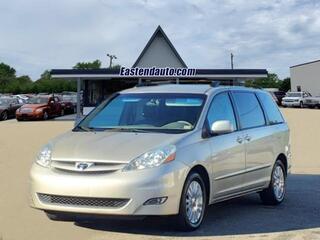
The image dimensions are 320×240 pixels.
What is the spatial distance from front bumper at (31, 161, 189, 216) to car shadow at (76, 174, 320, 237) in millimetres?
487

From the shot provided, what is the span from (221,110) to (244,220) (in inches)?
58.5

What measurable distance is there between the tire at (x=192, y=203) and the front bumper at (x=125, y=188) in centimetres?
15

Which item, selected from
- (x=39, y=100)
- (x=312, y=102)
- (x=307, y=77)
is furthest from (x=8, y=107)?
(x=307, y=77)

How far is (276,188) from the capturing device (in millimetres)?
9086

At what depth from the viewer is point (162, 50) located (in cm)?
4447

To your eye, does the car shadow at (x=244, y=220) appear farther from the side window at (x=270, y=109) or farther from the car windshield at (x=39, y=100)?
the car windshield at (x=39, y=100)

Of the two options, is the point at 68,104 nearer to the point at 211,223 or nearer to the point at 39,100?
the point at 39,100

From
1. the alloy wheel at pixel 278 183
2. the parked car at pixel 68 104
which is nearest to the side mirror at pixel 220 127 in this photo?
the alloy wheel at pixel 278 183

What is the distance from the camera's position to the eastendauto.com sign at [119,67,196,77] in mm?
38312

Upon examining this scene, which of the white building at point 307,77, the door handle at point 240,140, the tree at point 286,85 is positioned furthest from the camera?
the tree at point 286,85

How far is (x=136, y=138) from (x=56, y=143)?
953mm

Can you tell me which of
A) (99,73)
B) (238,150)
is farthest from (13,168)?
(99,73)

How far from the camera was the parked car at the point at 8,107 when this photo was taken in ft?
134

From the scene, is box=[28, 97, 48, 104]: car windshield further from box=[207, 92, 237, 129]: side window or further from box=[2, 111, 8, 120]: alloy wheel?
box=[207, 92, 237, 129]: side window
